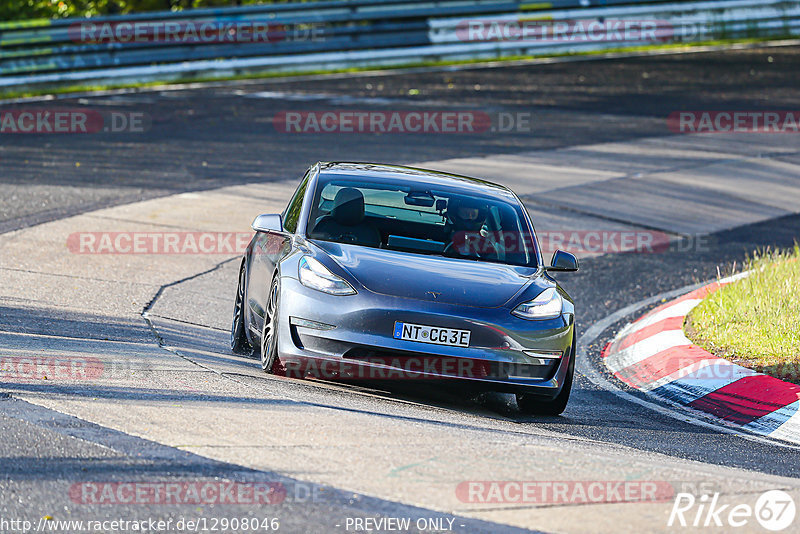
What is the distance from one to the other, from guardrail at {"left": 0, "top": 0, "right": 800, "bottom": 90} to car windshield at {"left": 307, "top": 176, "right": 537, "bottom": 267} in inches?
577

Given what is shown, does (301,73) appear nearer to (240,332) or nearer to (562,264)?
(240,332)

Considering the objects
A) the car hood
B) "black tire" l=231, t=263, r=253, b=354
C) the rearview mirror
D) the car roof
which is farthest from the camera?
"black tire" l=231, t=263, r=253, b=354

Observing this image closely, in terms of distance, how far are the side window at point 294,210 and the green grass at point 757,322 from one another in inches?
128

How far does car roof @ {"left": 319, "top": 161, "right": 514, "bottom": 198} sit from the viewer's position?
28.4 ft

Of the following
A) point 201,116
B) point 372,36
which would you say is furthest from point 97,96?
point 372,36

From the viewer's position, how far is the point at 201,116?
64.2 feet

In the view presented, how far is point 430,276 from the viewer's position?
741 cm

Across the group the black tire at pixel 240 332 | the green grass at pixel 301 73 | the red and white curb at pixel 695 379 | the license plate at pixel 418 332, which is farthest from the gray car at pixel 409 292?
the green grass at pixel 301 73

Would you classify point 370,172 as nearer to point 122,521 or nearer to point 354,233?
point 354,233

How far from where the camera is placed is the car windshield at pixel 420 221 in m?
8.17

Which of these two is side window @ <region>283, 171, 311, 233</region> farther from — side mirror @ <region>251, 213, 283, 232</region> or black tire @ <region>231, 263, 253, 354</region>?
black tire @ <region>231, 263, 253, 354</region>

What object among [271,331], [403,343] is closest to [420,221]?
[271,331]

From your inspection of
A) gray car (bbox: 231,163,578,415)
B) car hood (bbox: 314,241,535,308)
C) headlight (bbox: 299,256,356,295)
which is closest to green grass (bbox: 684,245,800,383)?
gray car (bbox: 231,163,578,415)

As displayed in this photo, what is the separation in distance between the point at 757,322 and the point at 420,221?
9.43 feet
